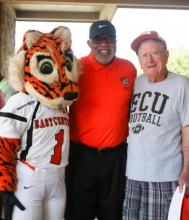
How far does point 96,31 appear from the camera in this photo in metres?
2.09

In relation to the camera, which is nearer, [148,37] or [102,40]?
[148,37]

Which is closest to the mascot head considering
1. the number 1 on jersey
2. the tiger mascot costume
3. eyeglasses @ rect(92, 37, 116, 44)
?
the tiger mascot costume

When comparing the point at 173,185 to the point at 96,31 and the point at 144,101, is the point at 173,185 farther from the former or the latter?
the point at 96,31

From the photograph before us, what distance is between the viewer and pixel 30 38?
1.83 metres

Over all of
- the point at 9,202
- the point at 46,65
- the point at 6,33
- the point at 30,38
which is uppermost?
the point at 6,33

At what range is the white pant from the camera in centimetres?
176

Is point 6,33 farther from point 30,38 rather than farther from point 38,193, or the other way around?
point 38,193

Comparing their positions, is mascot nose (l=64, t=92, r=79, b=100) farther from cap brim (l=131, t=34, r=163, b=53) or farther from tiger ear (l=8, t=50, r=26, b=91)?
cap brim (l=131, t=34, r=163, b=53)

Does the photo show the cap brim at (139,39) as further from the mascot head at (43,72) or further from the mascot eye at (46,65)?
the mascot eye at (46,65)

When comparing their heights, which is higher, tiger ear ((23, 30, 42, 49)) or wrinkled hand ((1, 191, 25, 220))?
tiger ear ((23, 30, 42, 49))

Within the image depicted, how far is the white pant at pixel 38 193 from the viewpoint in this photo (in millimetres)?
1759

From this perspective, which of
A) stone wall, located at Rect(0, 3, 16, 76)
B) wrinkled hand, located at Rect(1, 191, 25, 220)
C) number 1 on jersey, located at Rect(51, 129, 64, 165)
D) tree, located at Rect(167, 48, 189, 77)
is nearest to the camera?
wrinkled hand, located at Rect(1, 191, 25, 220)

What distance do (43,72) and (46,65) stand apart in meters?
0.04

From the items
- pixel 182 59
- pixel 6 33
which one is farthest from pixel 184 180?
pixel 6 33
